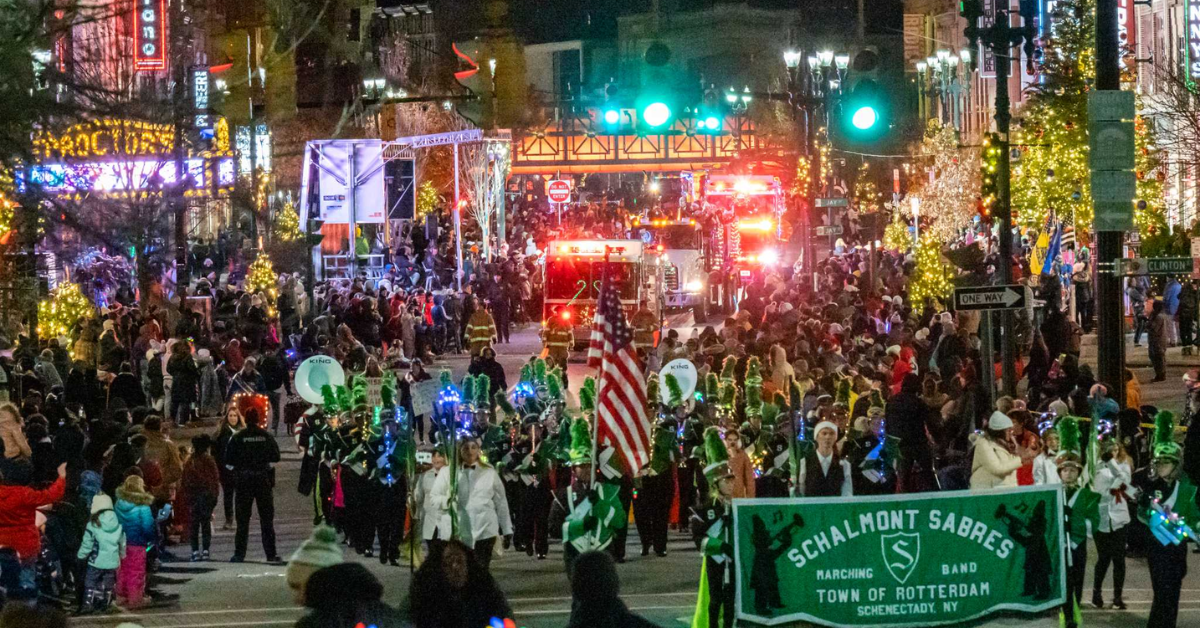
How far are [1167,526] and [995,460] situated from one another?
2284 mm

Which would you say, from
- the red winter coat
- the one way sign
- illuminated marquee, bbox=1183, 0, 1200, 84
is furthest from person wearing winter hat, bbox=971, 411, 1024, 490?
illuminated marquee, bbox=1183, 0, 1200, 84

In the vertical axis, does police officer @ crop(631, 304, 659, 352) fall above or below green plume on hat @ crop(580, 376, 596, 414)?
above

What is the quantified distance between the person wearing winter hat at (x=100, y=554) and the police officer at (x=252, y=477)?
2426 millimetres

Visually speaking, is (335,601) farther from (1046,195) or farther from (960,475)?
(1046,195)

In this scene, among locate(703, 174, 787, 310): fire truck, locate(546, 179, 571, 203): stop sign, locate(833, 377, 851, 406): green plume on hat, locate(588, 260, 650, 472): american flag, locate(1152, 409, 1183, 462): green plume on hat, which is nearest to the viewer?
locate(1152, 409, 1183, 462): green plume on hat

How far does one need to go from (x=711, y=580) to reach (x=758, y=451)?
5.57 meters

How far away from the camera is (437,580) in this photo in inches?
348

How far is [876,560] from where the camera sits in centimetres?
1140

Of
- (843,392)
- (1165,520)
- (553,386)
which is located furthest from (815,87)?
(1165,520)

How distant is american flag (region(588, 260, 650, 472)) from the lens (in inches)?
532

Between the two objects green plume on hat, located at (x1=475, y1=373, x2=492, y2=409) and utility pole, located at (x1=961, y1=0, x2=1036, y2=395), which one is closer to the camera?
green plume on hat, located at (x1=475, y1=373, x2=492, y2=409)

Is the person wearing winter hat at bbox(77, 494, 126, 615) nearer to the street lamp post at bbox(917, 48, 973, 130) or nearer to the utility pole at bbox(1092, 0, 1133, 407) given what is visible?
the utility pole at bbox(1092, 0, 1133, 407)

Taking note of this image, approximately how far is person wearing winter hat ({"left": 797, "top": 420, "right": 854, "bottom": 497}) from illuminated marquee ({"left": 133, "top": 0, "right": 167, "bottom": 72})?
58.3 feet

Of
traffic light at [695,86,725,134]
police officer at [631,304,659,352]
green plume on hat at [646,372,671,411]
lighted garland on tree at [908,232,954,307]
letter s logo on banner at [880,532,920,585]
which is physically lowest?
letter s logo on banner at [880,532,920,585]
